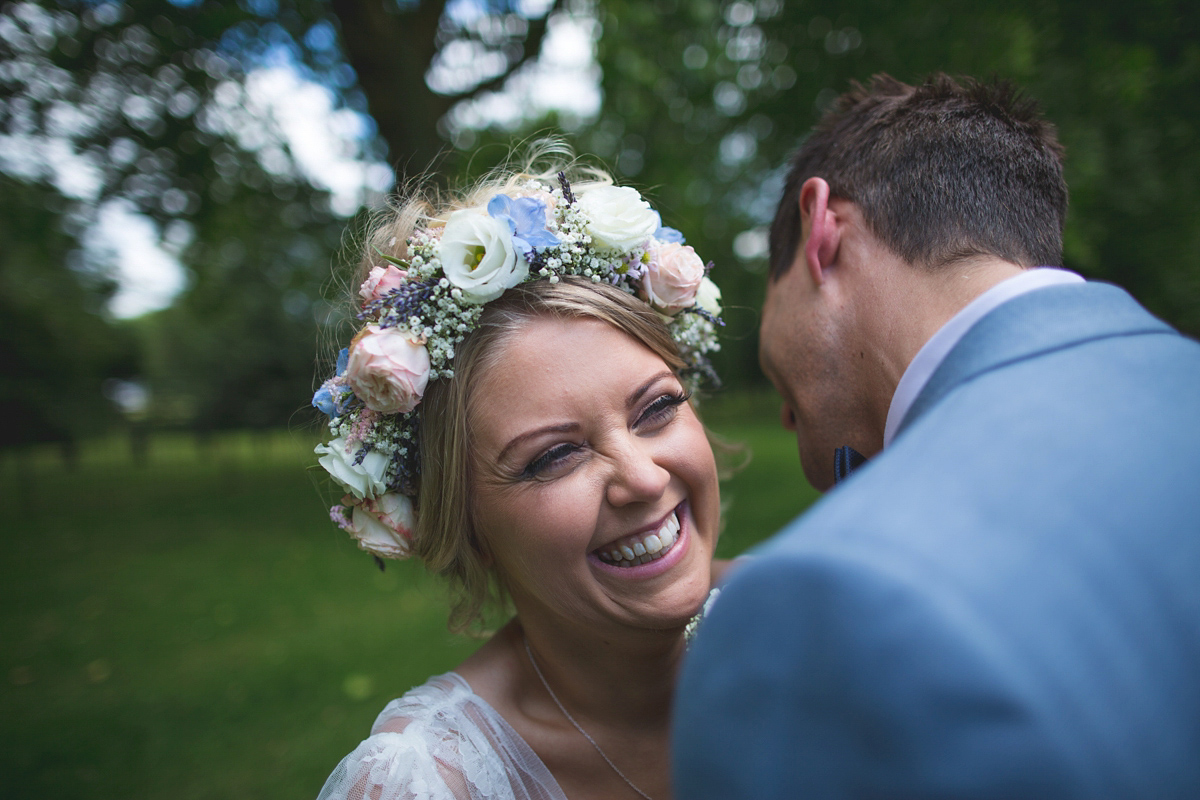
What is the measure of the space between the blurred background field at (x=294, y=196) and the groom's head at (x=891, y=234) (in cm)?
112

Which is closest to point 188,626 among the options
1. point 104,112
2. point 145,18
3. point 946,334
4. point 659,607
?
point 104,112

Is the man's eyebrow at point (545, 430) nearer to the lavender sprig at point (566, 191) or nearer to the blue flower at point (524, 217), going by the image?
the blue flower at point (524, 217)

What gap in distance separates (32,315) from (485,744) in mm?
13353

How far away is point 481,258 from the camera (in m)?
2.21

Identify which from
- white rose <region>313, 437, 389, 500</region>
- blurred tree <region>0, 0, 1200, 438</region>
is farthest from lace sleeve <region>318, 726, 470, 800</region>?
blurred tree <region>0, 0, 1200, 438</region>

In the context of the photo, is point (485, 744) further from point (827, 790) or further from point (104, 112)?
point (104, 112)

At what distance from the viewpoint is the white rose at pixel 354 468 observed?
226 centimetres

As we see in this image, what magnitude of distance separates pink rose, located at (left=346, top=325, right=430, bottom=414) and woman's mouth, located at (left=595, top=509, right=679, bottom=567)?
2.42 feet

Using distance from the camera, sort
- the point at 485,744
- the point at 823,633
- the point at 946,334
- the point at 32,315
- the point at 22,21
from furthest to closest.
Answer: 1. the point at 32,315
2. the point at 22,21
3. the point at 485,744
4. the point at 946,334
5. the point at 823,633

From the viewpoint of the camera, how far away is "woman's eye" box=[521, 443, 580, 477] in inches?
81.8

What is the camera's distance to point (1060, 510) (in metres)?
0.87

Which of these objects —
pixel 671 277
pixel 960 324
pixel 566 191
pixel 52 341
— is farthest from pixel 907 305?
pixel 52 341

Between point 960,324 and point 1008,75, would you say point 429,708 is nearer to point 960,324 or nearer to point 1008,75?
point 960,324

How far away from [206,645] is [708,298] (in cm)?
721
